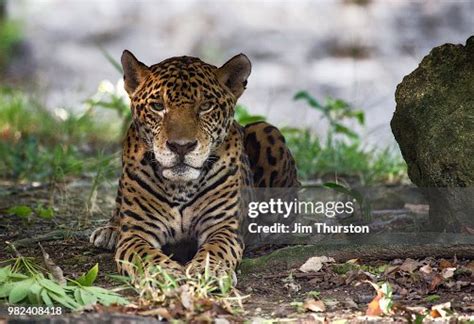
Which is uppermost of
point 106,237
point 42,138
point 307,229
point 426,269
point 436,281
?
point 42,138

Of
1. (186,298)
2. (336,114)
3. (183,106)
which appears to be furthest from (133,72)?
(336,114)

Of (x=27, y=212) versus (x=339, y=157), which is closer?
(x=27, y=212)

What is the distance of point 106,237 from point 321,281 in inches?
82.1

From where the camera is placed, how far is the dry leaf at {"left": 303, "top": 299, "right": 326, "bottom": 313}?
7.12 meters

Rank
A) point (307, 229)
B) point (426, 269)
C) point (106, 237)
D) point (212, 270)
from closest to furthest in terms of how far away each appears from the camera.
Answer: point (212, 270) < point (426, 269) < point (106, 237) < point (307, 229)

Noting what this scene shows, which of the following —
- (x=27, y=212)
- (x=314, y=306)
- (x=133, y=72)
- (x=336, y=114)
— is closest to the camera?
(x=314, y=306)

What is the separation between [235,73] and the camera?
876 centimetres

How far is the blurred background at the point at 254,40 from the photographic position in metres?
19.1

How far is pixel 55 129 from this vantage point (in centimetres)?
1409

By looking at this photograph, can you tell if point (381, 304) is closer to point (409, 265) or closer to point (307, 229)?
point (409, 265)

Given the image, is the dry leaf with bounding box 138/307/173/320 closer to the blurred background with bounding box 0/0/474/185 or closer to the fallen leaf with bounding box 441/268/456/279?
the fallen leaf with bounding box 441/268/456/279

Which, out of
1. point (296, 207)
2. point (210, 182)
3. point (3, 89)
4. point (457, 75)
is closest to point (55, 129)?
point (3, 89)

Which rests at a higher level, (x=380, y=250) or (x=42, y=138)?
(x=42, y=138)

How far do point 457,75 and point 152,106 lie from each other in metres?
2.48
